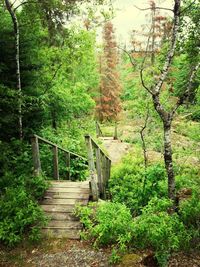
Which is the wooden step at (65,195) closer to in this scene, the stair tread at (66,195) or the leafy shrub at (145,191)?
the stair tread at (66,195)

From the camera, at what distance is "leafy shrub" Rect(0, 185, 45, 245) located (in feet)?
15.6

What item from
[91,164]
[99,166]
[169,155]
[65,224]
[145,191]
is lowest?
[145,191]

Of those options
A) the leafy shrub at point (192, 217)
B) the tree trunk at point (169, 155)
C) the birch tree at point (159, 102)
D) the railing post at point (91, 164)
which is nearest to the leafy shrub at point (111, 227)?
the railing post at point (91, 164)

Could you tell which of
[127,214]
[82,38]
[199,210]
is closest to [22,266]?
[127,214]

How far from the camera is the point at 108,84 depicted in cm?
2356

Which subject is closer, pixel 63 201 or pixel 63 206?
pixel 63 206

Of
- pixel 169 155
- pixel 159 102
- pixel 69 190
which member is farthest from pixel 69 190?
pixel 159 102

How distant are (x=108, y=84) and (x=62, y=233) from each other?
64.6 ft

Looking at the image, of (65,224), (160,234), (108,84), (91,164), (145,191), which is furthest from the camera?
(108,84)

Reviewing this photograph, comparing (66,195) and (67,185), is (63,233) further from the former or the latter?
(67,185)

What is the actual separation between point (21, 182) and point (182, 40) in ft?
18.0

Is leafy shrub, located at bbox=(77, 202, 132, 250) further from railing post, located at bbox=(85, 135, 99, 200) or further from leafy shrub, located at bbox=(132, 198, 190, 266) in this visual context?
railing post, located at bbox=(85, 135, 99, 200)

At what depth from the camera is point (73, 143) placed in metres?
11.0

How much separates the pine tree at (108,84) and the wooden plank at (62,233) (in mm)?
18546
